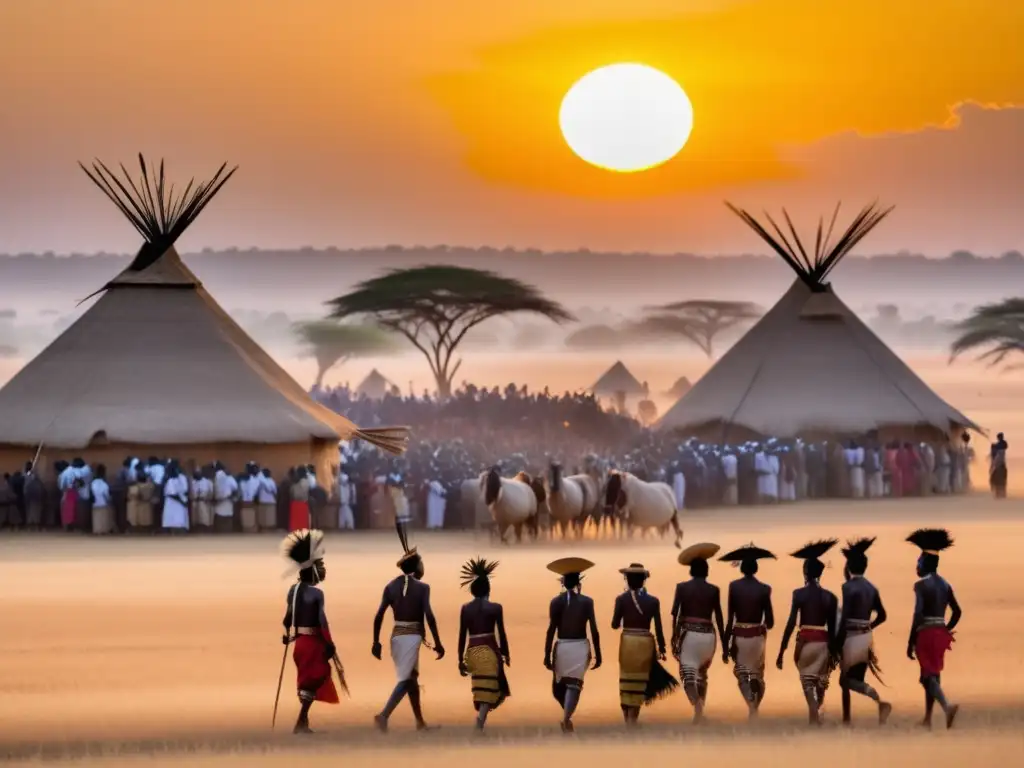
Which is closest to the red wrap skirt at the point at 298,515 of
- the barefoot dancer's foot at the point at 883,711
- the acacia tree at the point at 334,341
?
the barefoot dancer's foot at the point at 883,711

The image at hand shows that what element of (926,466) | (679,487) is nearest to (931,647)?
(679,487)

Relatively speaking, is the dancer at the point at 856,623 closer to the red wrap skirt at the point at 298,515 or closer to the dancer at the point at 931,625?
the dancer at the point at 931,625

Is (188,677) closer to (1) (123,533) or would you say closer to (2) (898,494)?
(1) (123,533)

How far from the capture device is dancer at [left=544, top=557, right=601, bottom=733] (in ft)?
42.9

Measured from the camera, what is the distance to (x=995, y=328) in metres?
80.2

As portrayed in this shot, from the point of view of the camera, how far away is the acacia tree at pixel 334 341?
94438mm

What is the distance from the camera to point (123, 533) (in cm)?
3359

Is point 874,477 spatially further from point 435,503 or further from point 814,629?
point 814,629

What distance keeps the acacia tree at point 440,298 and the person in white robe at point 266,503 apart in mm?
38243

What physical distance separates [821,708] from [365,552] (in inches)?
640

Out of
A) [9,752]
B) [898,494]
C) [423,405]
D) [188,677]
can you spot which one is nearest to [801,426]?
[898,494]

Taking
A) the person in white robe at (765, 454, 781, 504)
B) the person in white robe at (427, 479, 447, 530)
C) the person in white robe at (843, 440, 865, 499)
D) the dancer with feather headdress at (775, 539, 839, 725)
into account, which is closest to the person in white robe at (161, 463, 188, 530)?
the person in white robe at (427, 479, 447, 530)

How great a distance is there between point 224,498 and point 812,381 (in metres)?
20.3

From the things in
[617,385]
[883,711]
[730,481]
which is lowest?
[883,711]
